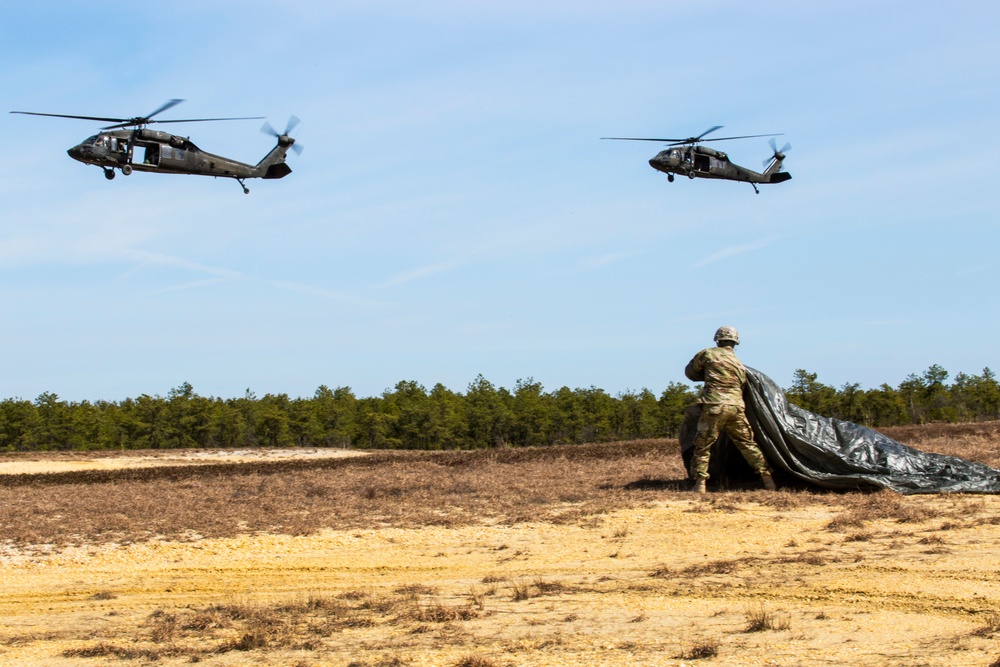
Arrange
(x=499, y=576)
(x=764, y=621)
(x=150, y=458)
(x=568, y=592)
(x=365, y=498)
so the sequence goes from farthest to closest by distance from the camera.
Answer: (x=150, y=458) → (x=365, y=498) → (x=499, y=576) → (x=568, y=592) → (x=764, y=621)

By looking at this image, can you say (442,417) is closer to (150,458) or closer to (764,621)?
(150,458)

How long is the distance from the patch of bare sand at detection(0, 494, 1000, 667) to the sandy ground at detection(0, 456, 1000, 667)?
0.03 metres

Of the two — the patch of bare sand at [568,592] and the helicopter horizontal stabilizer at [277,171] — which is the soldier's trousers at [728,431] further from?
the helicopter horizontal stabilizer at [277,171]

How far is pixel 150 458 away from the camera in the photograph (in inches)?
1435

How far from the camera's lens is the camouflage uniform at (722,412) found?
14.6 meters

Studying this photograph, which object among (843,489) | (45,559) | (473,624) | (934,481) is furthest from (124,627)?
(934,481)

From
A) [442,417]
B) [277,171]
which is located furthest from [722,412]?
[442,417]

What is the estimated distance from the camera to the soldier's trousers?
14.5 m

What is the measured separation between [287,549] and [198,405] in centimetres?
4475

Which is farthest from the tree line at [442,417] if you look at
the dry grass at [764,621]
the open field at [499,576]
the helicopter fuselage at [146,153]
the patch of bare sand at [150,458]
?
the dry grass at [764,621]

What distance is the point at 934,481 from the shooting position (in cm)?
1414

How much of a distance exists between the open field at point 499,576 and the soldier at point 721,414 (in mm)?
586

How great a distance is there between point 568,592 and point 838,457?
669cm

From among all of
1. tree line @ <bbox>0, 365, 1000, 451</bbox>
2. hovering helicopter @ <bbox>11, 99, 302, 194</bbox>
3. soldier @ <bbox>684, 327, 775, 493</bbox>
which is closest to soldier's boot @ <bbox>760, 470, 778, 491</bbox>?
soldier @ <bbox>684, 327, 775, 493</bbox>
